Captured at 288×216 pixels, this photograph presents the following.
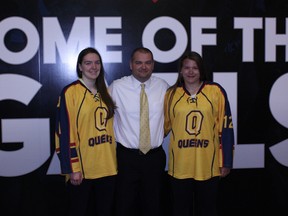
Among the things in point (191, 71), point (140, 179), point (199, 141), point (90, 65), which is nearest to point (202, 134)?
point (199, 141)

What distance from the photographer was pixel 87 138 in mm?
2016

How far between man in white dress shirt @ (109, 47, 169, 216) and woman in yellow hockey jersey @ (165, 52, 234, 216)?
0.12 m

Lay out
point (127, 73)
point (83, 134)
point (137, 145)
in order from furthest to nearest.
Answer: point (127, 73) < point (137, 145) < point (83, 134)

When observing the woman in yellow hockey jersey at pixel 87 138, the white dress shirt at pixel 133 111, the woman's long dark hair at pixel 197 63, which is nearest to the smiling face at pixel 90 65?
the woman in yellow hockey jersey at pixel 87 138

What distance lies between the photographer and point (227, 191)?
2791 mm

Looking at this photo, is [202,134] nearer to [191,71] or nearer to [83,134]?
[191,71]

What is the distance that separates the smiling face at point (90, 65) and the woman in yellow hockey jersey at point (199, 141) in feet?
1.73

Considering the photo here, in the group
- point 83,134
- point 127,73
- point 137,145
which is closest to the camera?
point 83,134

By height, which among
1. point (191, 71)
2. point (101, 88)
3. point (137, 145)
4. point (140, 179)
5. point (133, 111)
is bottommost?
point (140, 179)

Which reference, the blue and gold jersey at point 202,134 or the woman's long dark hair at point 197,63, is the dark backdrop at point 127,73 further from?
the blue and gold jersey at point 202,134

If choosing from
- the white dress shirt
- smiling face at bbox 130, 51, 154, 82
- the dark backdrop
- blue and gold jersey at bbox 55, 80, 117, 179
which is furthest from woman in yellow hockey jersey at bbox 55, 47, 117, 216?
the dark backdrop

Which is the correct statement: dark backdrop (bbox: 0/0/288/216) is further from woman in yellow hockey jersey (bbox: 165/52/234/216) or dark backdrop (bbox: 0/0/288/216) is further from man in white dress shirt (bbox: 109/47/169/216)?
woman in yellow hockey jersey (bbox: 165/52/234/216)

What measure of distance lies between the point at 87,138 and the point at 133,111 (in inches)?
13.6

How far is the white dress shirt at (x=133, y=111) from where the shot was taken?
216 cm
